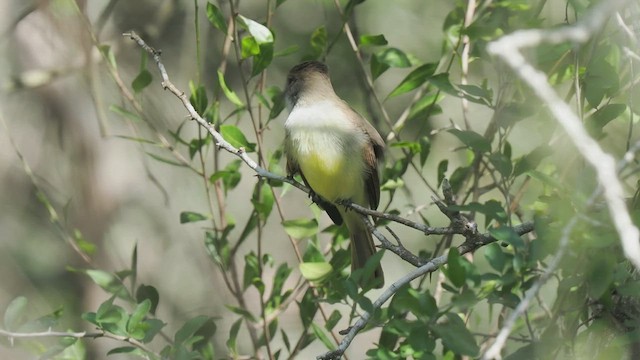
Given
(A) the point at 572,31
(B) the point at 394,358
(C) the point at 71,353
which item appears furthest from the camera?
(C) the point at 71,353

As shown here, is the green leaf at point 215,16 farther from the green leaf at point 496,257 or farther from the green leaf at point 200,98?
the green leaf at point 496,257

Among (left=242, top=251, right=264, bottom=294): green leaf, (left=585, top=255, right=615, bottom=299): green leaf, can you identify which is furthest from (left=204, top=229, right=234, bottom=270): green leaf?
(left=585, top=255, right=615, bottom=299): green leaf

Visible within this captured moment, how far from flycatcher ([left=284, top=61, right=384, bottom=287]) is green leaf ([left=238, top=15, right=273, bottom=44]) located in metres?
0.61

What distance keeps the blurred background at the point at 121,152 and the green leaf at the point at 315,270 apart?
6.79 ft

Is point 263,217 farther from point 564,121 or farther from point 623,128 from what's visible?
point 564,121

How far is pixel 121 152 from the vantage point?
229 inches

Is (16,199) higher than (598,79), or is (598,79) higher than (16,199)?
(598,79)

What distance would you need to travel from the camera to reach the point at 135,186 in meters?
5.89

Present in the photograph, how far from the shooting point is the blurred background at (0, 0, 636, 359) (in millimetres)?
5500

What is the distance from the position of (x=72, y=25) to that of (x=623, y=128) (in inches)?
136

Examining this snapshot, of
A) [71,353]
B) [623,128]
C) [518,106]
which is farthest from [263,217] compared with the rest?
[623,128]

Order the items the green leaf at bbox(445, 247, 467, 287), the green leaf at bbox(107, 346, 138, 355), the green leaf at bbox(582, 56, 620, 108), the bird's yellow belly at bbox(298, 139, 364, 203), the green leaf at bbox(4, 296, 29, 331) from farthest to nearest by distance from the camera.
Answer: the bird's yellow belly at bbox(298, 139, 364, 203)
the green leaf at bbox(4, 296, 29, 331)
the green leaf at bbox(107, 346, 138, 355)
the green leaf at bbox(582, 56, 620, 108)
the green leaf at bbox(445, 247, 467, 287)

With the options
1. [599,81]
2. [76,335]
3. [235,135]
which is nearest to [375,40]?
[235,135]

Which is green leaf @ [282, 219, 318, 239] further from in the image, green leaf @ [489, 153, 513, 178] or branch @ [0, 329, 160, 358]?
green leaf @ [489, 153, 513, 178]
